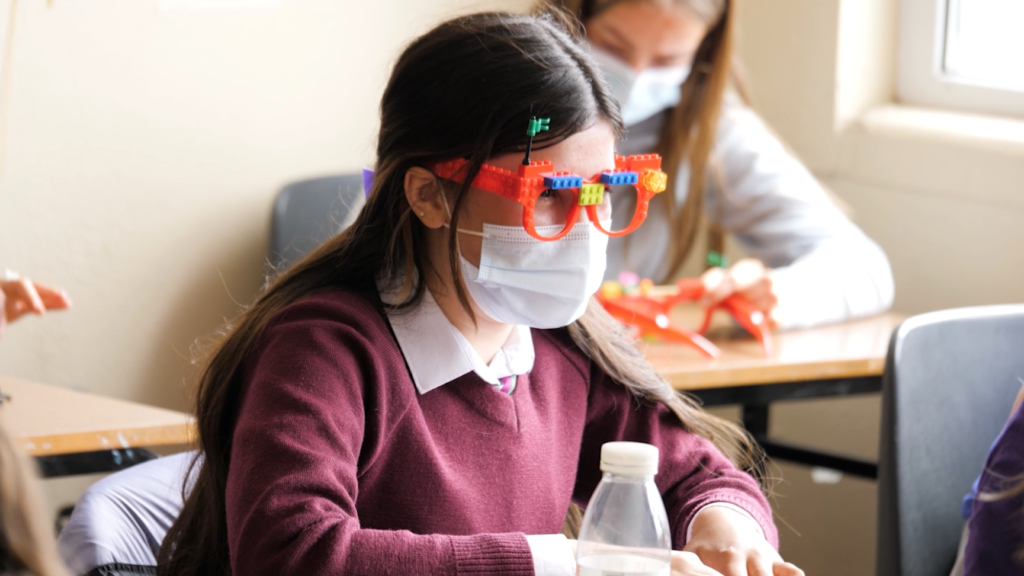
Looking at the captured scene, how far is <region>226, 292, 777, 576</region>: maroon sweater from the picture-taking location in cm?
92

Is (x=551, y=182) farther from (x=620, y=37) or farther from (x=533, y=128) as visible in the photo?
(x=620, y=37)

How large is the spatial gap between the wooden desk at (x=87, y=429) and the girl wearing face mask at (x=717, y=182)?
101 centimetres

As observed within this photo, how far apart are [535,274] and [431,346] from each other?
0.43 ft

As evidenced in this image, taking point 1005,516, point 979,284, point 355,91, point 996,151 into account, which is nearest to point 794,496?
point 979,284

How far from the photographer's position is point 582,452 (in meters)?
1.27

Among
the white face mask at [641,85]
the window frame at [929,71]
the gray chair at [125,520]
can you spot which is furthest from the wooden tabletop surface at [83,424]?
the window frame at [929,71]

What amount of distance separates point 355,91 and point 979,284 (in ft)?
4.74

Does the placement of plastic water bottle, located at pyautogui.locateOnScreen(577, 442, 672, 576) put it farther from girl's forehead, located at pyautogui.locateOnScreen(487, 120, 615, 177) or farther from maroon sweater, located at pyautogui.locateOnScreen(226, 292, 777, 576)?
girl's forehead, located at pyautogui.locateOnScreen(487, 120, 615, 177)

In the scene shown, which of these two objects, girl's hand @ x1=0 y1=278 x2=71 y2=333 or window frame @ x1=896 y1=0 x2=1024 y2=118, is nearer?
girl's hand @ x1=0 y1=278 x2=71 y2=333

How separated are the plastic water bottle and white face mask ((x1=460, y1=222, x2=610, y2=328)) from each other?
248 mm

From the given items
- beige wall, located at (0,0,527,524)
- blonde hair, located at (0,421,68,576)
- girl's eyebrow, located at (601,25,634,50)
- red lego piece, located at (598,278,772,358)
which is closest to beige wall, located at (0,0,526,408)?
beige wall, located at (0,0,527,524)

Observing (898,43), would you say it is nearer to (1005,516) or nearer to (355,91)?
(355,91)

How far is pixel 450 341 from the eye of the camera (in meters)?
1.11

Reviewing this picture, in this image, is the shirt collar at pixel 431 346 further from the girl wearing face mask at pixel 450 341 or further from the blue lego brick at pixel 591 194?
the blue lego brick at pixel 591 194
